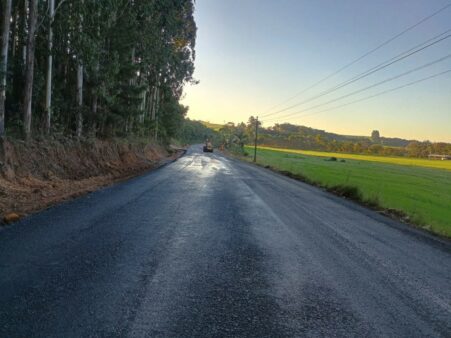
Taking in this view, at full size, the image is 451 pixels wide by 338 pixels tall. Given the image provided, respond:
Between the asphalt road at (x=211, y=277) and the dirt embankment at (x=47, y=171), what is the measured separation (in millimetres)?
1209

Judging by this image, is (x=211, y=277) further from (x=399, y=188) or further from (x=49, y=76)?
(x=399, y=188)

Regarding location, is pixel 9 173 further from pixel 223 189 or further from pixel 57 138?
pixel 223 189

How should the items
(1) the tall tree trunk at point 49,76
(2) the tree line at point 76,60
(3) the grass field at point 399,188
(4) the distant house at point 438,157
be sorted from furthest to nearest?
(4) the distant house at point 438,157
(1) the tall tree trunk at point 49,76
(3) the grass field at point 399,188
(2) the tree line at point 76,60

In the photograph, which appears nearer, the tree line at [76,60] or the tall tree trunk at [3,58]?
the tall tree trunk at [3,58]

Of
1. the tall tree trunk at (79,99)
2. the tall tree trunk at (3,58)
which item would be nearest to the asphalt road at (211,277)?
the tall tree trunk at (3,58)

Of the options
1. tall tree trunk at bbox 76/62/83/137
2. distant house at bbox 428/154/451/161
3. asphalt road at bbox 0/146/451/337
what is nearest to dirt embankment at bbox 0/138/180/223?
tall tree trunk at bbox 76/62/83/137

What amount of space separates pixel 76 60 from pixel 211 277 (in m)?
16.1

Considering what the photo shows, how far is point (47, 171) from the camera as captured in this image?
42.9ft

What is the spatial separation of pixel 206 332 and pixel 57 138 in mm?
14613

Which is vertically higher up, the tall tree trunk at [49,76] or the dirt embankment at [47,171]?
the tall tree trunk at [49,76]

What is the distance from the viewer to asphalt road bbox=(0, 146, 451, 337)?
11.5ft

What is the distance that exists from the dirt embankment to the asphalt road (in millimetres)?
1209

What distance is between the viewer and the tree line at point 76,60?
44.7 ft

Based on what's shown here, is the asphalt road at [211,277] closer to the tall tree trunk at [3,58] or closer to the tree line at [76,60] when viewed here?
the tall tree trunk at [3,58]
